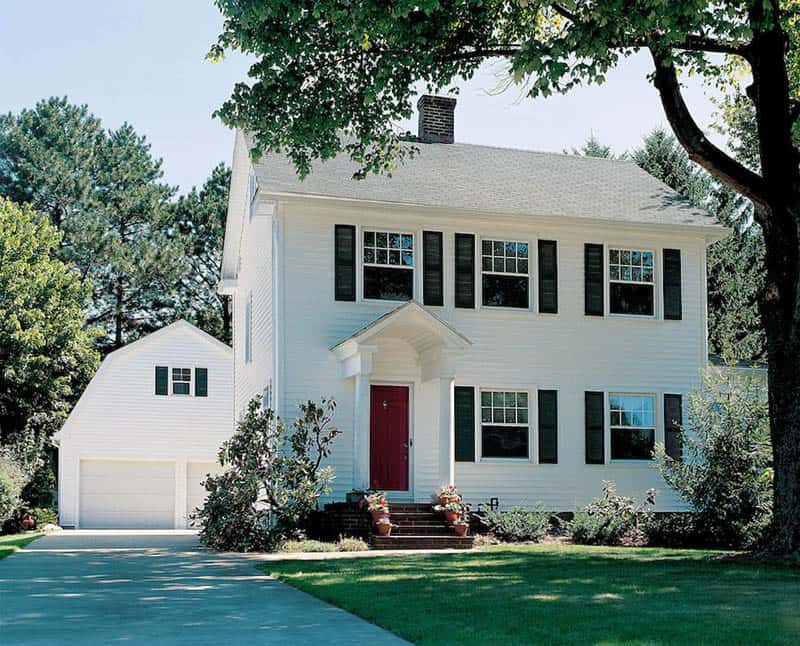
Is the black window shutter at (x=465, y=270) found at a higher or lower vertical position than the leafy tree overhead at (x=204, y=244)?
lower

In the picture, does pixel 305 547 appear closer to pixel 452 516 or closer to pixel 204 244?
pixel 452 516

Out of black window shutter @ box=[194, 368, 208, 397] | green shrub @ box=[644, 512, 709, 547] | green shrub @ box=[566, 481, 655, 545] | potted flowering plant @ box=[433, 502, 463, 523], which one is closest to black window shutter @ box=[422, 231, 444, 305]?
potted flowering plant @ box=[433, 502, 463, 523]

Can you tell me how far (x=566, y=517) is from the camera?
21.8 metres

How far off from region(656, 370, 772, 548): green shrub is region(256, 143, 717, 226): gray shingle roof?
17.7ft

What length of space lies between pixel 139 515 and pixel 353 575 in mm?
20076

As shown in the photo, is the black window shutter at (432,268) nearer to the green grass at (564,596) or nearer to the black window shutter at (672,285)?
the black window shutter at (672,285)

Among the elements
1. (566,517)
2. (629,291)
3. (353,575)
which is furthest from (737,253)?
(353,575)

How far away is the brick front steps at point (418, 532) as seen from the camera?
18578 millimetres

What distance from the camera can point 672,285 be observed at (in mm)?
23203

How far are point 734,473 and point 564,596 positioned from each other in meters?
8.98

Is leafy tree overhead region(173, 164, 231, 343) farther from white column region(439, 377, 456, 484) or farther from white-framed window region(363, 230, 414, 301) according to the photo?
white column region(439, 377, 456, 484)

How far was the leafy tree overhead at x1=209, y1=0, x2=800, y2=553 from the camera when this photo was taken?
13.6 m

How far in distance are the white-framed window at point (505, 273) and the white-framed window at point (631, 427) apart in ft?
9.47

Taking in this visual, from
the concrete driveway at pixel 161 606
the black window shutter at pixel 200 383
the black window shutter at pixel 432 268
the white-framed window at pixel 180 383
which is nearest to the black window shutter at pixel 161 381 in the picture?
the white-framed window at pixel 180 383
